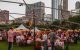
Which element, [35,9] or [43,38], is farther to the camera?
[43,38]

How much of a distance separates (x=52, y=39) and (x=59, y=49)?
1.44 m

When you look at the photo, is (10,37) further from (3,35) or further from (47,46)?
(3,35)

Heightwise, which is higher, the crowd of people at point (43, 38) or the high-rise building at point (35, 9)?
the high-rise building at point (35, 9)

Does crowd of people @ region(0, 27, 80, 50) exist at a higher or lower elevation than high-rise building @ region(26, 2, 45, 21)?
lower

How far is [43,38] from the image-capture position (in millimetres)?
20391

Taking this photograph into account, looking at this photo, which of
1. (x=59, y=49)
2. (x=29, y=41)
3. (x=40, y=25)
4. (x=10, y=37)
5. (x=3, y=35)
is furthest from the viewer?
(x=40, y=25)

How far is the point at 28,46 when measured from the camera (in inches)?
992

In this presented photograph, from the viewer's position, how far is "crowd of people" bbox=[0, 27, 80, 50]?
16266mm

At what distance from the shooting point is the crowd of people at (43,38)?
16266mm

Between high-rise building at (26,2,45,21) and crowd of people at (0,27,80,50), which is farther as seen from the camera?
crowd of people at (0,27,80,50)

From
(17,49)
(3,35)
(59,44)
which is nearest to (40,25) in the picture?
(3,35)

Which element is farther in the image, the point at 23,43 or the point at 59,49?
the point at 23,43

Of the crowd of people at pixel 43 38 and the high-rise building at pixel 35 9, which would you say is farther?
the crowd of people at pixel 43 38

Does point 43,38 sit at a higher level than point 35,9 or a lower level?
lower
